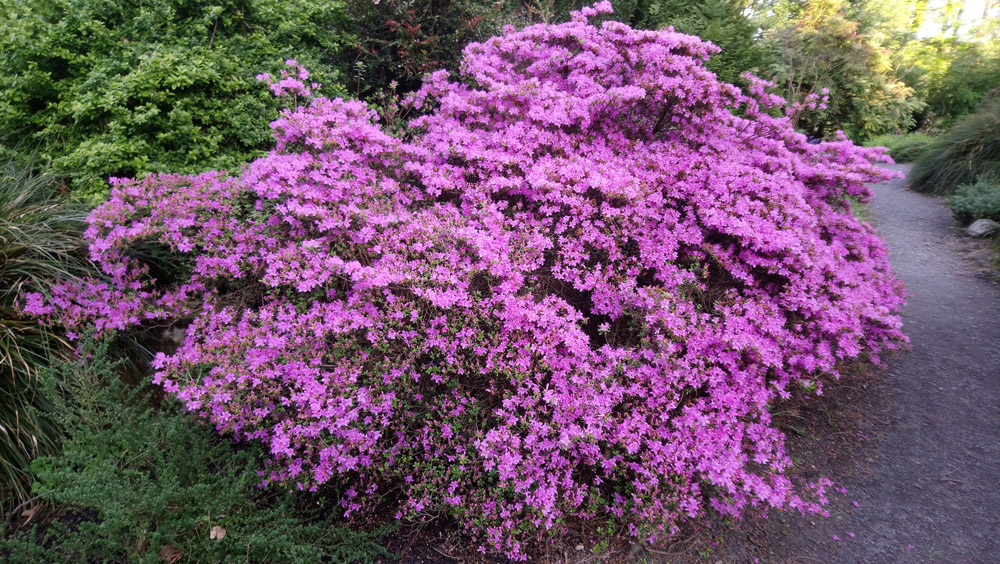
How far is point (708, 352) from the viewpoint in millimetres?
2832

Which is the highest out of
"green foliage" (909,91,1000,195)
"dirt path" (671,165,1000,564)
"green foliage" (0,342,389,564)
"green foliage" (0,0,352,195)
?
"green foliage" (0,0,352,195)

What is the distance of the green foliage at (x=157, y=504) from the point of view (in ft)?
6.31

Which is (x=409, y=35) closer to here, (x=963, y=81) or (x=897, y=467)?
(x=897, y=467)

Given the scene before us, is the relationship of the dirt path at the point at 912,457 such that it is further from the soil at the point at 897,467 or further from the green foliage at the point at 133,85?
the green foliage at the point at 133,85

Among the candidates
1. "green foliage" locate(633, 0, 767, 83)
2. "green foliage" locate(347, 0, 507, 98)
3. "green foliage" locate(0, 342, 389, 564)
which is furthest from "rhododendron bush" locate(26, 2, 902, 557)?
"green foliage" locate(633, 0, 767, 83)

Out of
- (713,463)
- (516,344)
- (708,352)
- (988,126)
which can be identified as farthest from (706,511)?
(988,126)

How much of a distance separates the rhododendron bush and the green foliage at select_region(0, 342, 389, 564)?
0.20m

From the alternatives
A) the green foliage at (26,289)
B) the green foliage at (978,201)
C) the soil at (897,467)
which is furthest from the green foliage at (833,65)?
the green foliage at (26,289)

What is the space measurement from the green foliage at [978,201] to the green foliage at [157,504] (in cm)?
997

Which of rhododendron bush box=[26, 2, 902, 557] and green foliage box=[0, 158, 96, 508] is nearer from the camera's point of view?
rhododendron bush box=[26, 2, 902, 557]

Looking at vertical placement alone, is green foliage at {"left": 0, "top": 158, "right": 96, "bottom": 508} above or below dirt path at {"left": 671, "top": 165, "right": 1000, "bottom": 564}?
above

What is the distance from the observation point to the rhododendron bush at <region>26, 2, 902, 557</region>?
241 cm

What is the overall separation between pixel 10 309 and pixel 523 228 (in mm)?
3114

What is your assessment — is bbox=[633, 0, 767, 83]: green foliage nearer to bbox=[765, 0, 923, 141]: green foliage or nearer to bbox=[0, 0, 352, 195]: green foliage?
bbox=[765, 0, 923, 141]: green foliage
